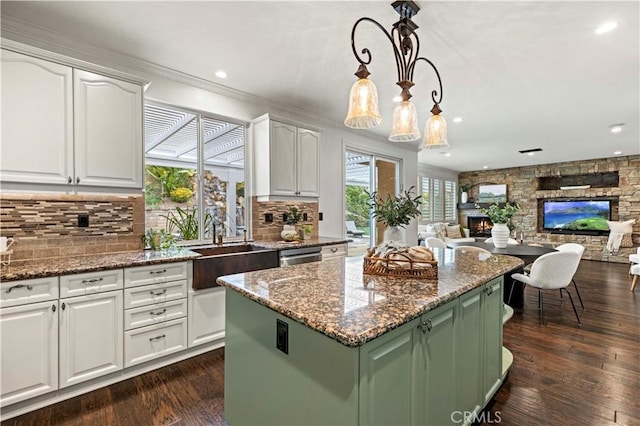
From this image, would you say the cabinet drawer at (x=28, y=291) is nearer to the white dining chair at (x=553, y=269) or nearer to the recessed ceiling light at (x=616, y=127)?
the white dining chair at (x=553, y=269)

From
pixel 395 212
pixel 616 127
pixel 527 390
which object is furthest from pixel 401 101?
pixel 616 127

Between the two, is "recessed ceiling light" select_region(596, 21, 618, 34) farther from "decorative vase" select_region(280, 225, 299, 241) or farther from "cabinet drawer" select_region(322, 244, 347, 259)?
"decorative vase" select_region(280, 225, 299, 241)

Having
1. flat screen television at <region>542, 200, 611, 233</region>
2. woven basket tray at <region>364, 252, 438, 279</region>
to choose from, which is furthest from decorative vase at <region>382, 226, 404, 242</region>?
flat screen television at <region>542, 200, 611, 233</region>

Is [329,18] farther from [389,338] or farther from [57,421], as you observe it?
[57,421]

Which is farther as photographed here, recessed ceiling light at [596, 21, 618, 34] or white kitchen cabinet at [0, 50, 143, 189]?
recessed ceiling light at [596, 21, 618, 34]

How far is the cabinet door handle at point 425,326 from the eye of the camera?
1.28 meters

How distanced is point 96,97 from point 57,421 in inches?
86.1

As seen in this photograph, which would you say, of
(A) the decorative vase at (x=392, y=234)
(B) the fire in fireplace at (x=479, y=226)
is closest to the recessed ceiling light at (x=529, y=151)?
(B) the fire in fireplace at (x=479, y=226)

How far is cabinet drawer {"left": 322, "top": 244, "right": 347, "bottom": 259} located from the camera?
11.9 feet

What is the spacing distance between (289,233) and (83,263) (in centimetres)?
201

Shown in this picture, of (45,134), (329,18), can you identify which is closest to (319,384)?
(329,18)

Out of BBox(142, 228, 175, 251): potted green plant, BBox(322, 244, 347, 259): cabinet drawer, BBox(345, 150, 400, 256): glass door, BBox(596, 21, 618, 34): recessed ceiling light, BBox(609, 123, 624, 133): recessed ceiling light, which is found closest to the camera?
BBox(596, 21, 618, 34): recessed ceiling light

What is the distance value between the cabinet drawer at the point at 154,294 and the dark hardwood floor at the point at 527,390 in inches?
22.1

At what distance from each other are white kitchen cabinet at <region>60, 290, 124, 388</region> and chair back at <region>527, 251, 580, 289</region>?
3992 mm
